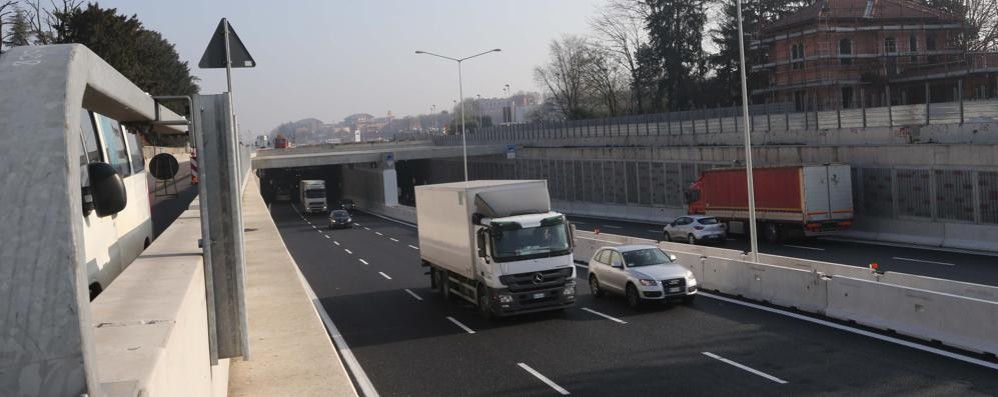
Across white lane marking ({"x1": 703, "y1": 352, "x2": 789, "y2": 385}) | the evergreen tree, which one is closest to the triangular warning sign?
white lane marking ({"x1": 703, "y1": 352, "x2": 789, "y2": 385})

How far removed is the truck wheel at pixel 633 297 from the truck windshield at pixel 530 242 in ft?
6.65

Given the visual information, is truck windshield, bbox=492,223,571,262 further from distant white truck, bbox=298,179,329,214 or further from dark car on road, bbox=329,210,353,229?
distant white truck, bbox=298,179,329,214

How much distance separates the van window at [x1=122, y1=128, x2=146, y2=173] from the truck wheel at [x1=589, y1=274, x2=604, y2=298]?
14157mm

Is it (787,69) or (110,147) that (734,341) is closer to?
(110,147)

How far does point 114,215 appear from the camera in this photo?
871 cm

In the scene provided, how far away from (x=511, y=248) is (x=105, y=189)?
1662cm

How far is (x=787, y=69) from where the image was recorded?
2862 inches

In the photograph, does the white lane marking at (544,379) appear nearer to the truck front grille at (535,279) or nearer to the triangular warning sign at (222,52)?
the truck front grille at (535,279)

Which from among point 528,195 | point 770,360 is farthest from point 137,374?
point 528,195

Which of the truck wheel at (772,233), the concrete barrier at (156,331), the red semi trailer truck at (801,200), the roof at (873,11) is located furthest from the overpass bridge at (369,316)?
the roof at (873,11)

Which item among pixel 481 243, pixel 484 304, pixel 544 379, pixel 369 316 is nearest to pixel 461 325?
pixel 484 304

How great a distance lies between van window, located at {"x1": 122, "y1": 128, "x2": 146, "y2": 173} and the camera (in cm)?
1195

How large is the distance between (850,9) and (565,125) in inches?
1028

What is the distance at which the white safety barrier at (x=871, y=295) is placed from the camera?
51.4ft
